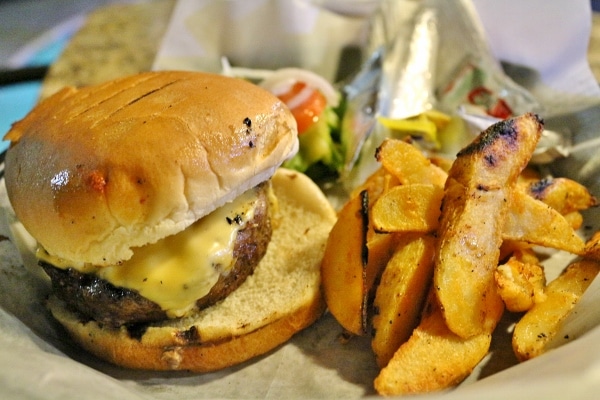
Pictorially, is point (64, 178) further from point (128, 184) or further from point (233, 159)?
point (233, 159)

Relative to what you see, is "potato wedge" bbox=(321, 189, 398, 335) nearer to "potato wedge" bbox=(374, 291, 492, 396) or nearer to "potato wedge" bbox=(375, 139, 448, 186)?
"potato wedge" bbox=(375, 139, 448, 186)

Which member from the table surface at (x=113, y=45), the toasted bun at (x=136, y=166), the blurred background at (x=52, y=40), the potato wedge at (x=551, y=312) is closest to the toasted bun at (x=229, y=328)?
the toasted bun at (x=136, y=166)

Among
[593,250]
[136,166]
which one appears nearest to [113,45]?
[136,166]

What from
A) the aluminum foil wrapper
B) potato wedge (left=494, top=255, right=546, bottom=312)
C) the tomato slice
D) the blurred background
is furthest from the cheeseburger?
the blurred background

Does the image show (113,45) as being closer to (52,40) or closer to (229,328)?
(52,40)

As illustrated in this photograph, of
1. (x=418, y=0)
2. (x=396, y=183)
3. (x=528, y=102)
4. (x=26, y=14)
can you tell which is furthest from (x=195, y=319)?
(x=26, y=14)

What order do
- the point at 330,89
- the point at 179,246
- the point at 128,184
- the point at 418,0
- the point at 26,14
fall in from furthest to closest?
the point at 26,14 → the point at 418,0 → the point at 330,89 → the point at 179,246 → the point at 128,184

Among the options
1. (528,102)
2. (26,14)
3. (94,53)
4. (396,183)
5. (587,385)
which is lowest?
(26,14)
